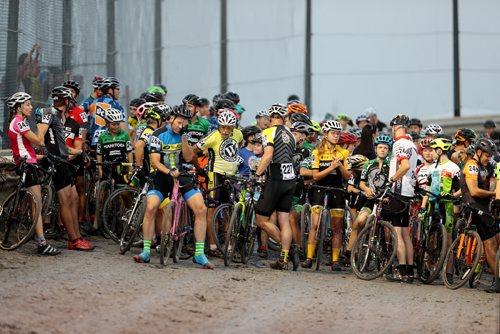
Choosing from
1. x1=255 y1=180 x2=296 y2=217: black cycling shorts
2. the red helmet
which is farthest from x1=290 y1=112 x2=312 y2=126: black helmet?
x1=255 y1=180 x2=296 y2=217: black cycling shorts

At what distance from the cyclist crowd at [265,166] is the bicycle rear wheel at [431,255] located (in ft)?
1.01

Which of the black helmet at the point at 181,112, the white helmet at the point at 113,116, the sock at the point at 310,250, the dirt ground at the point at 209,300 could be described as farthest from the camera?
the white helmet at the point at 113,116

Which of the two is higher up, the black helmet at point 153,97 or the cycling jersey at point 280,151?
the black helmet at point 153,97

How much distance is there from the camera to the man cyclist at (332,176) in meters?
16.5

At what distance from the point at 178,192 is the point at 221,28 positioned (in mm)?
9124

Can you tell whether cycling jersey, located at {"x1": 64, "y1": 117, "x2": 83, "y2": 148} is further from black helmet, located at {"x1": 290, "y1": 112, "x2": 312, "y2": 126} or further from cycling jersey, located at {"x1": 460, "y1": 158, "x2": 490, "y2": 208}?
cycling jersey, located at {"x1": 460, "y1": 158, "x2": 490, "y2": 208}

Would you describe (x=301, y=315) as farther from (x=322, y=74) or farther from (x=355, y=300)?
(x=322, y=74)

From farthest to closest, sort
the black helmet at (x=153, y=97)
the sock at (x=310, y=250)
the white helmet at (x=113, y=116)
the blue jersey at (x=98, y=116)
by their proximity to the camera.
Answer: the black helmet at (x=153, y=97), the blue jersey at (x=98, y=116), the white helmet at (x=113, y=116), the sock at (x=310, y=250)

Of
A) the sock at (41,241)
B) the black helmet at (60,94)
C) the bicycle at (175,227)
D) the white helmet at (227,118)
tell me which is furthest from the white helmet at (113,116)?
the sock at (41,241)

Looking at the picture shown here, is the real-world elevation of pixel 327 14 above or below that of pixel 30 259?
above

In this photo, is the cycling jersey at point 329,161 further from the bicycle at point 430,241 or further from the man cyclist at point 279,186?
the bicycle at point 430,241

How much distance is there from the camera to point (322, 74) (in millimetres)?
23922

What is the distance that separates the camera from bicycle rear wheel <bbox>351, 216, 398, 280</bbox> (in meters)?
15.3

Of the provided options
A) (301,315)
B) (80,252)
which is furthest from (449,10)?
(301,315)
